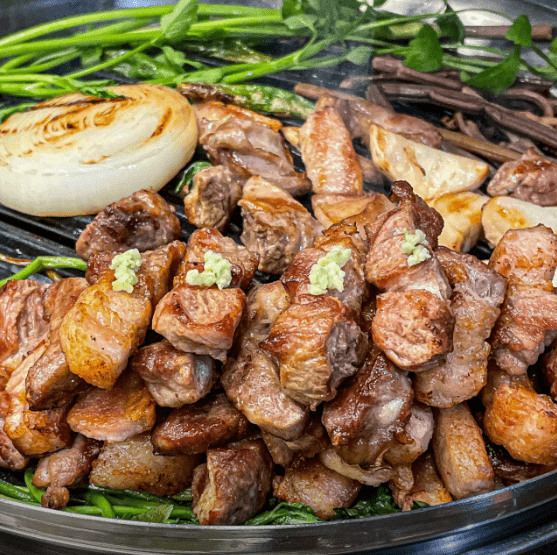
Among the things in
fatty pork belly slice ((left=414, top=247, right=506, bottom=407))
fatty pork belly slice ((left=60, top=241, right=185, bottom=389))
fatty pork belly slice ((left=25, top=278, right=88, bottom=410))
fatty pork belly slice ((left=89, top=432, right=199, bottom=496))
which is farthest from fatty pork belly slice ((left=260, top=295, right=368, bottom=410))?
fatty pork belly slice ((left=25, top=278, right=88, bottom=410))

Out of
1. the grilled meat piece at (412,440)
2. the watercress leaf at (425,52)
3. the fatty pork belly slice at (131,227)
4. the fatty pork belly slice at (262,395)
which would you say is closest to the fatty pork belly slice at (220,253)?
the fatty pork belly slice at (262,395)

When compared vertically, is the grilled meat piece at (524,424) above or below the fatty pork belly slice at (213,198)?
below

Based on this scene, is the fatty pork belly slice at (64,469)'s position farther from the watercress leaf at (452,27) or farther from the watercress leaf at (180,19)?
the watercress leaf at (452,27)

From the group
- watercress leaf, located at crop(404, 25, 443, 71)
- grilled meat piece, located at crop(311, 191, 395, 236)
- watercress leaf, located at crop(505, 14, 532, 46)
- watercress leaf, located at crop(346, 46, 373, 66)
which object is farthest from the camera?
watercress leaf, located at crop(346, 46, 373, 66)

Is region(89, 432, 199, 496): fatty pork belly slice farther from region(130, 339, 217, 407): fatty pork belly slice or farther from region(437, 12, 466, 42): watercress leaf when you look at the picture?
region(437, 12, 466, 42): watercress leaf

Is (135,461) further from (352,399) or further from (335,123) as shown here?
(335,123)

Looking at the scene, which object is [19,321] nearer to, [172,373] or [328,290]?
[172,373]

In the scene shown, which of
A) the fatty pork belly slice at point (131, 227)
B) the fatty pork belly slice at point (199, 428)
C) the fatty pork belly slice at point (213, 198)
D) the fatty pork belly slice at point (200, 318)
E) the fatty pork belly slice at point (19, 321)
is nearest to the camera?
the fatty pork belly slice at point (200, 318)

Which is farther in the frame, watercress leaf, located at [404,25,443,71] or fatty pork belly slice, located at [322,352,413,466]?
watercress leaf, located at [404,25,443,71]
